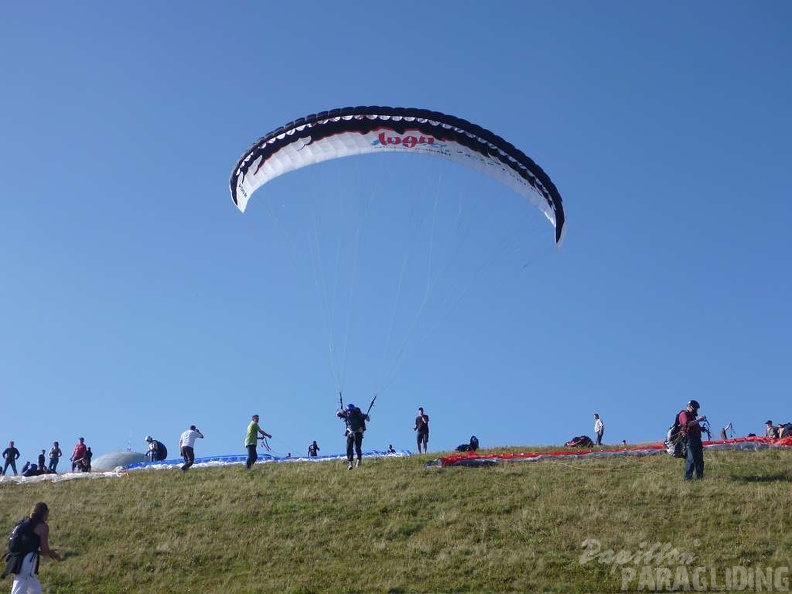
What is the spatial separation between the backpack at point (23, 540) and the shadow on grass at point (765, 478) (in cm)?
1434

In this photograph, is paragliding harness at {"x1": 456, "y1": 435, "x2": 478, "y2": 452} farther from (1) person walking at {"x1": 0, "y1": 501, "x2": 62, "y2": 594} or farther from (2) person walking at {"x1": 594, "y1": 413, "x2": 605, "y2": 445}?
(1) person walking at {"x1": 0, "y1": 501, "x2": 62, "y2": 594}

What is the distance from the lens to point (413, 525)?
17578 millimetres

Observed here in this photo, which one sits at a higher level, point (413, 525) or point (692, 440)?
point (692, 440)

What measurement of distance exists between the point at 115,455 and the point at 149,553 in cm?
2162

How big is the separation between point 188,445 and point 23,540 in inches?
516

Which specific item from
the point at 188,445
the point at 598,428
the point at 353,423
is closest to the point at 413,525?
the point at 353,423

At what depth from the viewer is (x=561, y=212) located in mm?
24359

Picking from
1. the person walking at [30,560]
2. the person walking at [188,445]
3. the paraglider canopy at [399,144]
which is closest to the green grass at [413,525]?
the person walking at [188,445]

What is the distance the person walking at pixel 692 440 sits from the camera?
1969 cm

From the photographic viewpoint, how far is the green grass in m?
15.0

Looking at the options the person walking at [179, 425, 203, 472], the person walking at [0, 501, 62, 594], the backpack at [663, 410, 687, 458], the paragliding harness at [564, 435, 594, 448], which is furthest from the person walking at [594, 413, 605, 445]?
the person walking at [0, 501, 62, 594]

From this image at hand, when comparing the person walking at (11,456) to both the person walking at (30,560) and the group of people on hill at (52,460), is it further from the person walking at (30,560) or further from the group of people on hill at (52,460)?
the person walking at (30,560)

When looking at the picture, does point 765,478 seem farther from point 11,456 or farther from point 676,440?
point 11,456

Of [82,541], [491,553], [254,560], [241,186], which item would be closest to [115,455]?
[241,186]
